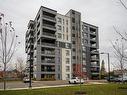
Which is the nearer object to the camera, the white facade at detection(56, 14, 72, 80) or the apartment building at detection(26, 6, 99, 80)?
the apartment building at detection(26, 6, 99, 80)

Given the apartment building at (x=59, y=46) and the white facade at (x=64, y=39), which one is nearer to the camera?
the apartment building at (x=59, y=46)

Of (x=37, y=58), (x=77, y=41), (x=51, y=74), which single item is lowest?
(x=51, y=74)

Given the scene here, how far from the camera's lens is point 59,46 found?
77.9m

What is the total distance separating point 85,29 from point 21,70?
3267cm

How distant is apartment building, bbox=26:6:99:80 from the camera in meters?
71.5

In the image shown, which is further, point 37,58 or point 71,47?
point 71,47

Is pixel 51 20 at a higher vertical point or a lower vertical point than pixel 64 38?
higher

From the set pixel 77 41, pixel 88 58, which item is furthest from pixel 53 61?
pixel 88 58

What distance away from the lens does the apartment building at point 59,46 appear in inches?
2815

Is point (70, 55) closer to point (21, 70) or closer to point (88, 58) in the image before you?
point (88, 58)

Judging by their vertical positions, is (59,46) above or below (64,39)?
below

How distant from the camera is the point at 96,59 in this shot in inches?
3723

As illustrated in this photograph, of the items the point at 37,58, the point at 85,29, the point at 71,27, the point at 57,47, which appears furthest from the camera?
the point at 85,29

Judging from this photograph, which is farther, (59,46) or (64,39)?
(64,39)
